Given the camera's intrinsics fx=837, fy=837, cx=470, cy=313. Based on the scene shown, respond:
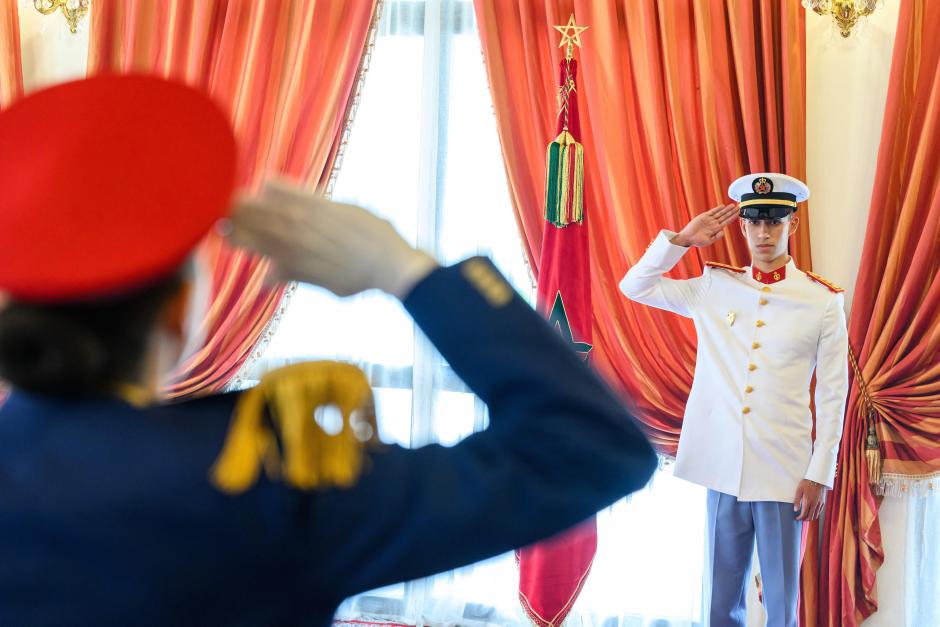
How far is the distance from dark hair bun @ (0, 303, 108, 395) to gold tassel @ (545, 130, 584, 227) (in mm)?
2420

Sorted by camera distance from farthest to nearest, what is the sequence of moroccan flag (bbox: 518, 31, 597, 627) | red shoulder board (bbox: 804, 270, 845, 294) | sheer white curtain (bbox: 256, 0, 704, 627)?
sheer white curtain (bbox: 256, 0, 704, 627) < moroccan flag (bbox: 518, 31, 597, 627) < red shoulder board (bbox: 804, 270, 845, 294)

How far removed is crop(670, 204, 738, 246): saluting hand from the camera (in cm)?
264

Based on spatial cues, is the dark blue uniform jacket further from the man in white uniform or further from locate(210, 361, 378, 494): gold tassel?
the man in white uniform

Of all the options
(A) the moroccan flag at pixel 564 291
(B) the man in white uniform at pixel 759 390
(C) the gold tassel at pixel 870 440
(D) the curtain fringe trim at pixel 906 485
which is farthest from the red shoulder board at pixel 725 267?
(D) the curtain fringe trim at pixel 906 485

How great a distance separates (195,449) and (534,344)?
237 mm

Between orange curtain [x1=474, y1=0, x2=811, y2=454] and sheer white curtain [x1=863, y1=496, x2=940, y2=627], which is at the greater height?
orange curtain [x1=474, y1=0, x2=811, y2=454]

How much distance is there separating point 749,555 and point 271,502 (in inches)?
93.4

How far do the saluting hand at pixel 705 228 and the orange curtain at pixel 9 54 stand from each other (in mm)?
2791

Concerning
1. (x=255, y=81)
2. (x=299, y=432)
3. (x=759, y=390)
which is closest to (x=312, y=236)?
(x=299, y=432)

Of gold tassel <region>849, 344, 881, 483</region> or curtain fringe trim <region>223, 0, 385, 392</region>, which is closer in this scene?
gold tassel <region>849, 344, 881, 483</region>

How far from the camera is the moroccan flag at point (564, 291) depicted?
2818 mm

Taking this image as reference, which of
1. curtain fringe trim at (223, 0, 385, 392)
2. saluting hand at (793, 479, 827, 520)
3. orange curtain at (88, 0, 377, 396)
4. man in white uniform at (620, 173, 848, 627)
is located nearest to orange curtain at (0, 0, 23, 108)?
orange curtain at (88, 0, 377, 396)

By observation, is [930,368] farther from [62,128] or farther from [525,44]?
[62,128]

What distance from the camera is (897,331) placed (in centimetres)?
280
